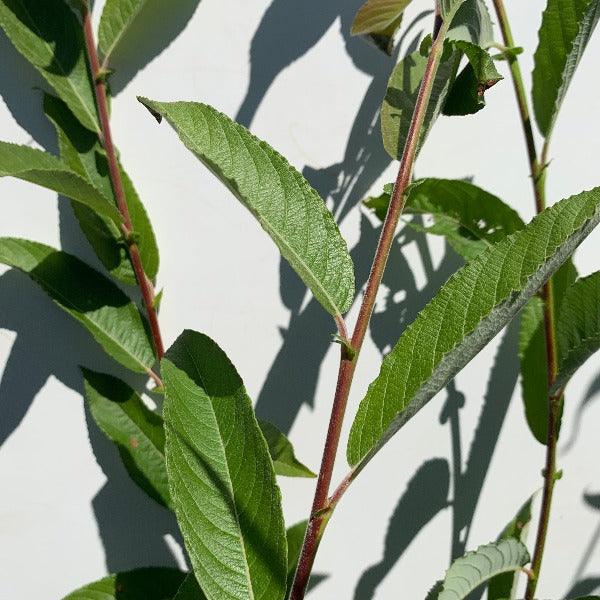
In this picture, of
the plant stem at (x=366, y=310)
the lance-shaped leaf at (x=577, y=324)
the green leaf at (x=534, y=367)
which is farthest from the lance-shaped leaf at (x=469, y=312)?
the green leaf at (x=534, y=367)

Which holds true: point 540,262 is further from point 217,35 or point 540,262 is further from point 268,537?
point 217,35

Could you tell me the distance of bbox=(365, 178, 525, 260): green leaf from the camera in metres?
0.57

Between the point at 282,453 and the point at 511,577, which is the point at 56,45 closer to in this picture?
the point at 282,453

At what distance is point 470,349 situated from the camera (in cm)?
35

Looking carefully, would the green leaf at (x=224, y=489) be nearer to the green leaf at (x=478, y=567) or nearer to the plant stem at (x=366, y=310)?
the plant stem at (x=366, y=310)

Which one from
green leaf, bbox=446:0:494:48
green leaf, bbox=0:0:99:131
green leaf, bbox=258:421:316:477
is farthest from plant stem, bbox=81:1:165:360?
green leaf, bbox=446:0:494:48

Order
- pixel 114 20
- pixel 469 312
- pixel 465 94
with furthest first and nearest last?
pixel 114 20 → pixel 465 94 → pixel 469 312

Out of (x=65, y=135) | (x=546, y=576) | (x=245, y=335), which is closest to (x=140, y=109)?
(x=65, y=135)

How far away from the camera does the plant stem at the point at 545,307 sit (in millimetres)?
513

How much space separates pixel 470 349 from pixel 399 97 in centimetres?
22

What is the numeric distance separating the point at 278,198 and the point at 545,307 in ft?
0.75

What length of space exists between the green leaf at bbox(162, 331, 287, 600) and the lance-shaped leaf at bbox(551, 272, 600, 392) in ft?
0.66

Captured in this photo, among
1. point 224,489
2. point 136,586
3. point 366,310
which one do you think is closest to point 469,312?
point 366,310

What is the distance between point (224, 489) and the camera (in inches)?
16.9
